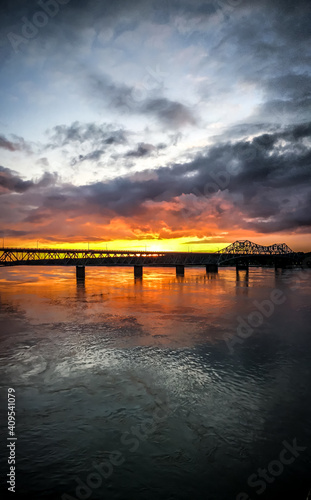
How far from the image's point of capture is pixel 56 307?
4656 cm

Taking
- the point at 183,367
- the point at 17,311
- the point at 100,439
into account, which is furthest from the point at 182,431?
the point at 17,311

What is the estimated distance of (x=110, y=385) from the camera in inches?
604

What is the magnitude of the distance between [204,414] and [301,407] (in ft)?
15.3

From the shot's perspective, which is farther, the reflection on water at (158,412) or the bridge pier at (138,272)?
the bridge pier at (138,272)

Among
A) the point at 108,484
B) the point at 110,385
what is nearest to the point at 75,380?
the point at 110,385

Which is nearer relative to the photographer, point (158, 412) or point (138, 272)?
point (158, 412)

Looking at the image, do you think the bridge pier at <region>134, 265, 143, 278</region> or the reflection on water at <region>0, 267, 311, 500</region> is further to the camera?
the bridge pier at <region>134, 265, 143, 278</region>

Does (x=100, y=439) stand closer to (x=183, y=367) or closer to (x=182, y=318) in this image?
(x=183, y=367)

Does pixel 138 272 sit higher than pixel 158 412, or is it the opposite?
pixel 138 272

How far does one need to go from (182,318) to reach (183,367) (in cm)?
1877

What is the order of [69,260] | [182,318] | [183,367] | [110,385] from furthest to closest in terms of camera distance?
1. [69,260]
2. [182,318]
3. [183,367]
4. [110,385]

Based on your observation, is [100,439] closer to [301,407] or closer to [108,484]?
[108,484]

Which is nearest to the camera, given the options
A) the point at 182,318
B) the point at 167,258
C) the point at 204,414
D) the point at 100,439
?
the point at 100,439

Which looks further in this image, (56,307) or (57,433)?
(56,307)
